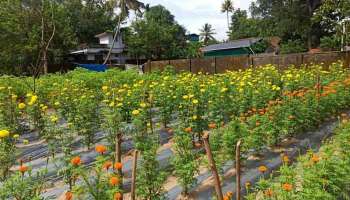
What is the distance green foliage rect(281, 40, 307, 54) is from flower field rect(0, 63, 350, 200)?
31340mm

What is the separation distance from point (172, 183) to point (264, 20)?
41859 mm

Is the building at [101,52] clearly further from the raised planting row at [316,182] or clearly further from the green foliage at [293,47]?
the raised planting row at [316,182]

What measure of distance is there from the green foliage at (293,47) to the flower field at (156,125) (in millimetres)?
31340

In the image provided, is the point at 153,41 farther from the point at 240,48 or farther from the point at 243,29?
the point at 243,29

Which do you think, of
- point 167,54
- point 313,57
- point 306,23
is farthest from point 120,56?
point 313,57

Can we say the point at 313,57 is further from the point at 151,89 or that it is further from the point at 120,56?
the point at 120,56

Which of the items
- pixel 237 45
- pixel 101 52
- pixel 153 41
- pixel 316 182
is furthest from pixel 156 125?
pixel 237 45

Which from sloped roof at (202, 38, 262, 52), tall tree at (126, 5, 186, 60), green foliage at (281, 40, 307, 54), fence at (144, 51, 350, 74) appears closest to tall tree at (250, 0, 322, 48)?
green foliage at (281, 40, 307, 54)

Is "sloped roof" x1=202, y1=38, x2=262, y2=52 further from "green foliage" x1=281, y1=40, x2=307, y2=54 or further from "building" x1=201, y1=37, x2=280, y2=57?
"green foliage" x1=281, y1=40, x2=307, y2=54

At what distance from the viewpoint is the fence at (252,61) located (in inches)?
576

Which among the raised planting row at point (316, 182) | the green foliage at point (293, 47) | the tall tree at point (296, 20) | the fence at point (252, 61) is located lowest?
the raised planting row at point (316, 182)

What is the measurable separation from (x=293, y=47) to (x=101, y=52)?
64.3 feet

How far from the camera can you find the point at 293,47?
4006cm

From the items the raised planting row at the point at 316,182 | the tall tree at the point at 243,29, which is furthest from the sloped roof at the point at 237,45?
the raised planting row at the point at 316,182
